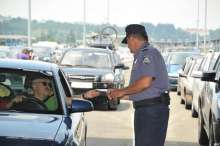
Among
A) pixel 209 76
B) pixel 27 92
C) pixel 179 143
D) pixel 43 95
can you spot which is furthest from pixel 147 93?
pixel 179 143

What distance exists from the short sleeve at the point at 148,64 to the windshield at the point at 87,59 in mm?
12816

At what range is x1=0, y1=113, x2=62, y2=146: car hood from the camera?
5102mm

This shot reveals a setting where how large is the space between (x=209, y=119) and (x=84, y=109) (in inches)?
125

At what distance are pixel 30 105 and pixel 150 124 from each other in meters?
1.13

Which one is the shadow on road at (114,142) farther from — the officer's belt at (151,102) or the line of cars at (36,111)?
the officer's belt at (151,102)

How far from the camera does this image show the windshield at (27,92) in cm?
638

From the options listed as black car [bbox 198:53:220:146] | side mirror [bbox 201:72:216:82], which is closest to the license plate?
black car [bbox 198:53:220:146]

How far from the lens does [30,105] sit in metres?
6.41

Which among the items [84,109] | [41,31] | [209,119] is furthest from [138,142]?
[41,31]

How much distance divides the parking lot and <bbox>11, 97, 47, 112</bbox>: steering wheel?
4947 mm

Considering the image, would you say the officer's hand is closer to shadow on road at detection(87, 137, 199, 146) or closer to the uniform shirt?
the uniform shirt

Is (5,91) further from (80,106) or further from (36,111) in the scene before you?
(80,106)

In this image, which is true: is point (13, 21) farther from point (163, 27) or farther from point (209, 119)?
point (209, 119)

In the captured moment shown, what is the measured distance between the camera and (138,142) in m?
6.47
